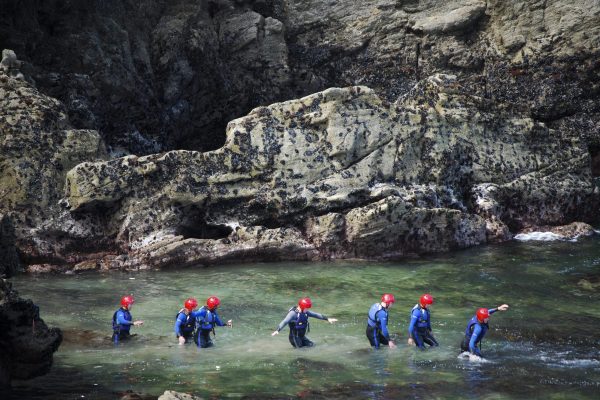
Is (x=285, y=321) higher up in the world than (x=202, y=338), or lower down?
higher up

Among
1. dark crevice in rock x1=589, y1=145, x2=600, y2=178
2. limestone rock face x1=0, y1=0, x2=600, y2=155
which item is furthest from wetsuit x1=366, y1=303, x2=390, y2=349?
dark crevice in rock x1=589, y1=145, x2=600, y2=178

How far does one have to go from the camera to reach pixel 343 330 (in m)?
21.6

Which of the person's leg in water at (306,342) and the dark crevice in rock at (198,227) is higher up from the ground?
the dark crevice in rock at (198,227)

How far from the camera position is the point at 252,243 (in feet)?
93.1

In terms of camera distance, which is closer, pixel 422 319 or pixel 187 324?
pixel 422 319

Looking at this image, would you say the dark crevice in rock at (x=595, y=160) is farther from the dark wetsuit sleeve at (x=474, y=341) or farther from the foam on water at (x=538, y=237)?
the dark wetsuit sleeve at (x=474, y=341)

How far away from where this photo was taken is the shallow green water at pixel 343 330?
16.8 m

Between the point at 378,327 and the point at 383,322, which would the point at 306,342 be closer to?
the point at 378,327

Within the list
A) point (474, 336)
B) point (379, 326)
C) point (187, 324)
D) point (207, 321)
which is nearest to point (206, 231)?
point (187, 324)

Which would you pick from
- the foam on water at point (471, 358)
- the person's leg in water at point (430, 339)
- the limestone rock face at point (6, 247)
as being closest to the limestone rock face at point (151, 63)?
the limestone rock face at point (6, 247)

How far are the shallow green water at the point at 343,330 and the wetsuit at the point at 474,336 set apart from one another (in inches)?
17.7

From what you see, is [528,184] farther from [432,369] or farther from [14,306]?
[14,306]

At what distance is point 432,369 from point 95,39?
24.3m

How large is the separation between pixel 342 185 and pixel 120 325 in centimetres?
1203
